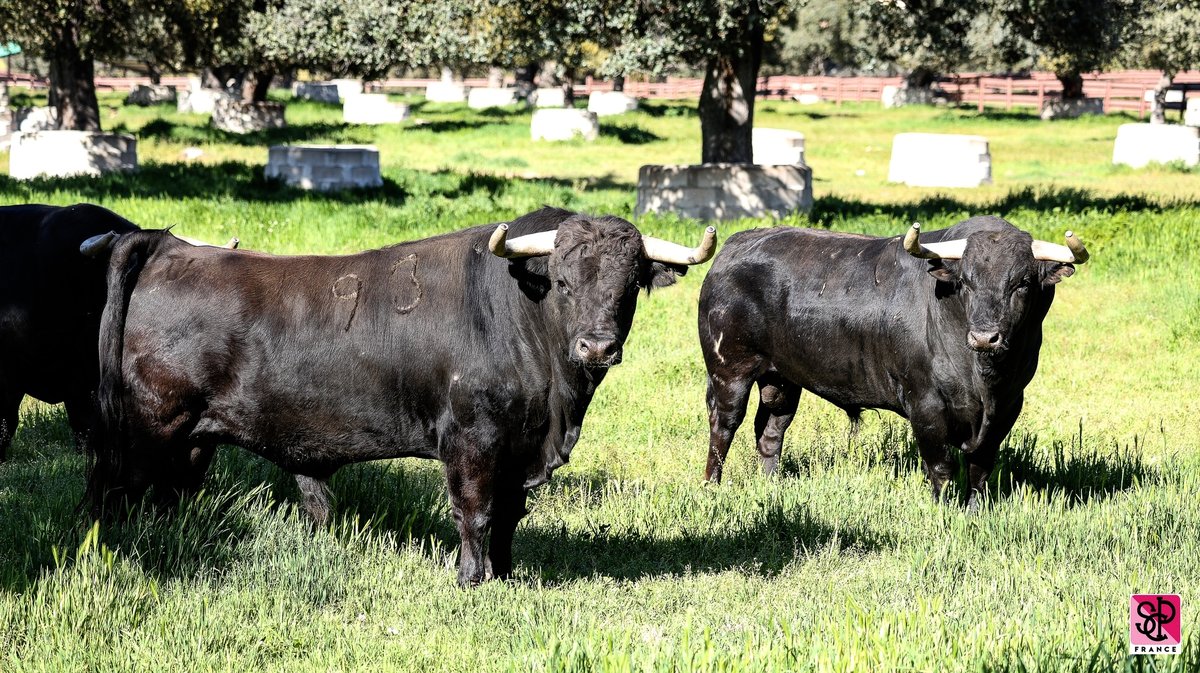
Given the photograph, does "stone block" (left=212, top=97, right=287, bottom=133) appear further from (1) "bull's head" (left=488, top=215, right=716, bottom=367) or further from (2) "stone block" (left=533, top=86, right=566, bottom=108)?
(1) "bull's head" (left=488, top=215, right=716, bottom=367)

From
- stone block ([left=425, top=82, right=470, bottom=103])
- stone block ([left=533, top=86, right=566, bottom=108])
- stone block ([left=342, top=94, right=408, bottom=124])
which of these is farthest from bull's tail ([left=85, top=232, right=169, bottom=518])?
stone block ([left=425, top=82, right=470, bottom=103])

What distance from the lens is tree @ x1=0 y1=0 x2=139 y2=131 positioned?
21.7 metres

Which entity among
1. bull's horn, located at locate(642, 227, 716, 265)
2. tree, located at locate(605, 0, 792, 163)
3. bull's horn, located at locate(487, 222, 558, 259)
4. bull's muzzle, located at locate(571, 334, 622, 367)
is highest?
tree, located at locate(605, 0, 792, 163)

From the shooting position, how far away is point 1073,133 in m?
38.3

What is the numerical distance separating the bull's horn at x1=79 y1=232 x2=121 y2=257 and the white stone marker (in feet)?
71.2

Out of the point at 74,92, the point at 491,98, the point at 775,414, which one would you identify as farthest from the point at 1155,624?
the point at 491,98

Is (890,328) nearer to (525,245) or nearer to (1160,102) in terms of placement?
(525,245)

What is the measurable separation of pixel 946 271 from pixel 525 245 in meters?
2.56

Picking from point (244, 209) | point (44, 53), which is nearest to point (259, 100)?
point (44, 53)

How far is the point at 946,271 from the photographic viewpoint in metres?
6.79

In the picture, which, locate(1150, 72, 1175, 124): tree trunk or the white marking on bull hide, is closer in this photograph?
the white marking on bull hide

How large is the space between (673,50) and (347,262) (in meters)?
12.3

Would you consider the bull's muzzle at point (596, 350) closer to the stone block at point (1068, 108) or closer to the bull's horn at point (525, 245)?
the bull's horn at point (525, 245)

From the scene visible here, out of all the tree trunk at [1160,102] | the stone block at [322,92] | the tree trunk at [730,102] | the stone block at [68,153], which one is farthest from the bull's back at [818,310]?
the stone block at [322,92]
